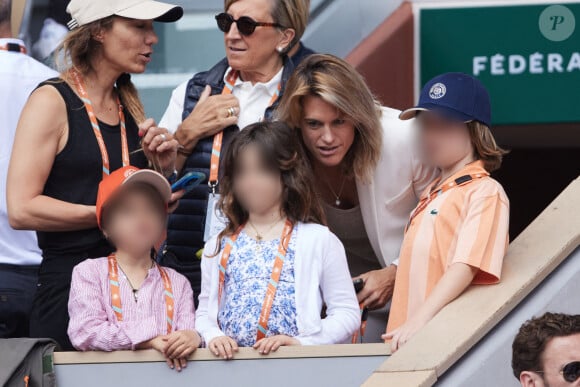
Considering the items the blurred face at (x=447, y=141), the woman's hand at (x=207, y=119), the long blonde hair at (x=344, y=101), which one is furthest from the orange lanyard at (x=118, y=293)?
the blurred face at (x=447, y=141)

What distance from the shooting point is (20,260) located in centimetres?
507

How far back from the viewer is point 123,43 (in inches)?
191

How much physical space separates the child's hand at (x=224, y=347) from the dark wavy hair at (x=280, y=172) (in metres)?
0.38

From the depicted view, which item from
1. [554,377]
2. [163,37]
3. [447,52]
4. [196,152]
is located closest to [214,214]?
[196,152]

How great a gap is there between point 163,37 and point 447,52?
1.67 m

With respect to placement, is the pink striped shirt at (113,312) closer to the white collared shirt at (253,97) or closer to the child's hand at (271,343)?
the child's hand at (271,343)

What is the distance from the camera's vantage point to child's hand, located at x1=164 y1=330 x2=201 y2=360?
14.0 ft

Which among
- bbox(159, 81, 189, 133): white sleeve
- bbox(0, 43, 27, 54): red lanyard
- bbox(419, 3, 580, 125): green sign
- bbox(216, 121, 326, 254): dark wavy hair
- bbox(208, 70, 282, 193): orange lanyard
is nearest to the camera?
bbox(216, 121, 326, 254): dark wavy hair

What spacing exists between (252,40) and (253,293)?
113 centimetres

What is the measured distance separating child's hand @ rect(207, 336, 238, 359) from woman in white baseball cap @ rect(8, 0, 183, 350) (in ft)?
1.99

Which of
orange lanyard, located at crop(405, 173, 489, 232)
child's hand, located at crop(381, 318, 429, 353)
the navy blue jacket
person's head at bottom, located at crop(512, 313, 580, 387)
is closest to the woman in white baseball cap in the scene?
the navy blue jacket

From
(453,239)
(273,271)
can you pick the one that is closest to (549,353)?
(453,239)

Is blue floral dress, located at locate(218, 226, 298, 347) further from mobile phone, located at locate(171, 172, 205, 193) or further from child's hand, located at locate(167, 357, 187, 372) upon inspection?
mobile phone, located at locate(171, 172, 205, 193)

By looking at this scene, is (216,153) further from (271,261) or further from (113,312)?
(113,312)
